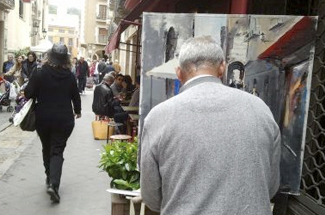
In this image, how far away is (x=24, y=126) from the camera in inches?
199

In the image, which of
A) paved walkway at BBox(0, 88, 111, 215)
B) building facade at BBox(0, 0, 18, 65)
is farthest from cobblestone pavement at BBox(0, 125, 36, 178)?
building facade at BBox(0, 0, 18, 65)

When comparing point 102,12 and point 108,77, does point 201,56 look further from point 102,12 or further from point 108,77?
point 102,12

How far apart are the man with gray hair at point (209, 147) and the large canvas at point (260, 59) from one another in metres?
1.18

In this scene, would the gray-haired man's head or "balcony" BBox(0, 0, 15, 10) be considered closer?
the gray-haired man's head

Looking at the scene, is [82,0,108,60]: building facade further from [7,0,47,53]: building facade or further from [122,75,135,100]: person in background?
[122,75,135,100]: person in background

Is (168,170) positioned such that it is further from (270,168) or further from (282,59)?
(282,59)

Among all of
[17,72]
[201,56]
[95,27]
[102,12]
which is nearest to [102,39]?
[95,27]

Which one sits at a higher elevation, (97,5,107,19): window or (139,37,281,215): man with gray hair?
(97,5,107,19): window

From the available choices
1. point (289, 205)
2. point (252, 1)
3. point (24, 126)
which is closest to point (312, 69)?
point (289, 205)

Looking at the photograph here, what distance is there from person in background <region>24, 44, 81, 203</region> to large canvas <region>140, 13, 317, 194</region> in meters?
2.03

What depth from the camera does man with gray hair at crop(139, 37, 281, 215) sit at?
183 cm

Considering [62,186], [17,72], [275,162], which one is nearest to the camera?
[275,162]

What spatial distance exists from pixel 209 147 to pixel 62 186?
440cm

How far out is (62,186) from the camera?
584 centimetres
